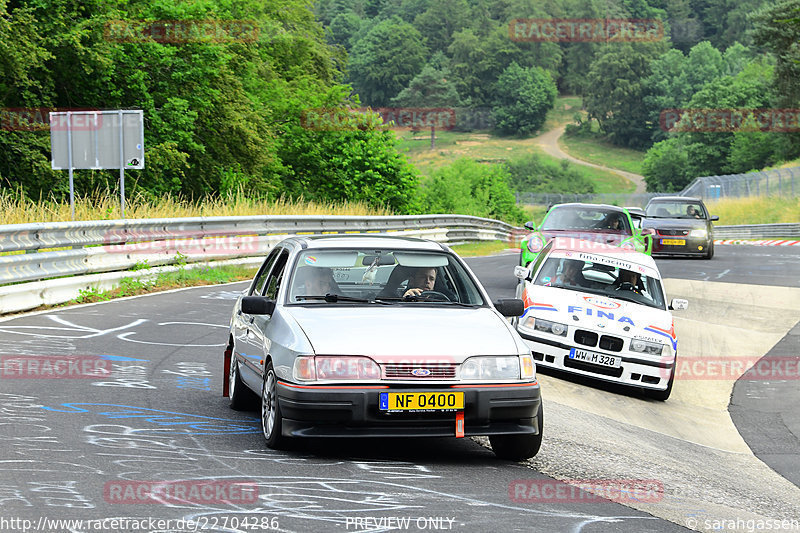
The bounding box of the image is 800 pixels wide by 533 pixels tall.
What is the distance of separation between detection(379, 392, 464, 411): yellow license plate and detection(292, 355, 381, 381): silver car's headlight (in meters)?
0.15

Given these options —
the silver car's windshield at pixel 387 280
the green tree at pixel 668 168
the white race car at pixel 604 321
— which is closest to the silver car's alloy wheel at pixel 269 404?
the silver car's windshield at pixel 387 280

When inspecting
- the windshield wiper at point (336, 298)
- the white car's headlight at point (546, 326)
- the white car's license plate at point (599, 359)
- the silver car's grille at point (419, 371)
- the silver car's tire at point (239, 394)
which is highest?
the windshield wiper at point (336, 298)

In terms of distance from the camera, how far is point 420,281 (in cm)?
787

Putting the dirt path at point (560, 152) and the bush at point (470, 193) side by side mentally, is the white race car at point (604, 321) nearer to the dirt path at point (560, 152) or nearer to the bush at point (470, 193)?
the bush at point (470, 193)

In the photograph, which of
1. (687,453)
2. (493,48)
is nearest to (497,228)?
(687,453)

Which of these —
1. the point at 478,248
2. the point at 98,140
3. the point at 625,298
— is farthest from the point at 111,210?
the point at 478,248

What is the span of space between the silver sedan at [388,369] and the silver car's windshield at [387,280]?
0.06 feet

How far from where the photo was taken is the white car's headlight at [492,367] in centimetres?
666

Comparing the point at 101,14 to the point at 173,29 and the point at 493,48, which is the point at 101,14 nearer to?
the point at 173,29

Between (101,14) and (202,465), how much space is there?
27.0 metres

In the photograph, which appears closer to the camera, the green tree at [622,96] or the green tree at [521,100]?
the green tree at [622,96]

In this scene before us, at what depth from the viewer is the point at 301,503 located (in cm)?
556

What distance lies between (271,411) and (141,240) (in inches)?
463

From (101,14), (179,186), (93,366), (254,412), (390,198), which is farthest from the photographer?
(390,198)
